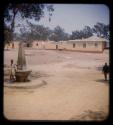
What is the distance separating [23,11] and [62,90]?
1120 mm

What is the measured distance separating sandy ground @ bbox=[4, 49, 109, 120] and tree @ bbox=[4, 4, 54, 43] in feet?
1.35

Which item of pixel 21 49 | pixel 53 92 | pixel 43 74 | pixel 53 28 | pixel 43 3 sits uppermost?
pixel 43 3

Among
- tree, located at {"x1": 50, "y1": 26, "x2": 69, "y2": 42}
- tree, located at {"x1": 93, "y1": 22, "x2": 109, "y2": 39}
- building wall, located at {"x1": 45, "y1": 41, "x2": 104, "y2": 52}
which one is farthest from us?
building wall, located at {"x1": 45, "y1": 41, "x2": 104, "y2": 52}

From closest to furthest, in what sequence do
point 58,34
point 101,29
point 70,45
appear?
1. point 101,29
2. point 58,34
3. point 70,45

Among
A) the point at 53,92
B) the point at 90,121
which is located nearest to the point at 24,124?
the point at 53,92

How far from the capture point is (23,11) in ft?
11.6

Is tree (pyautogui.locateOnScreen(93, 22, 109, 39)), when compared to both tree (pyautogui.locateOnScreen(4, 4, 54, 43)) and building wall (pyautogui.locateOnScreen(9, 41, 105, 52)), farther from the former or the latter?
tree (pyautogui.locateOnScreen(4, 4, 54, 43))

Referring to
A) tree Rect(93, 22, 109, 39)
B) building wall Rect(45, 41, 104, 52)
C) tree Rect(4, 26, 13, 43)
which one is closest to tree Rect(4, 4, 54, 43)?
tree Rect(4, 26, 13, 43)

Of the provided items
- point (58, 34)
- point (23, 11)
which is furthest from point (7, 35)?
point (58, 34)

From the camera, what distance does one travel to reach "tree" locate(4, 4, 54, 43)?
3.46 m

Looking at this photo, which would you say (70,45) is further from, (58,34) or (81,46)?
(58,34)

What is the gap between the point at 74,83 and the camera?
3576 millimetres

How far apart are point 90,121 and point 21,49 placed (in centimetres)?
124

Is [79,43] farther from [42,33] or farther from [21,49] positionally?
[21,49]
